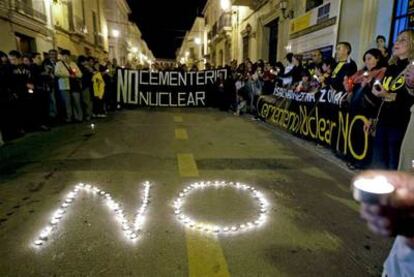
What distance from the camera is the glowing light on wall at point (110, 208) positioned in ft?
9.83

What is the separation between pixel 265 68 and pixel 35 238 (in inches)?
370

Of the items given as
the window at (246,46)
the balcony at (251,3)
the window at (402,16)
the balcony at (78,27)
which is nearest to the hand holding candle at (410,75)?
the window at (402,16)

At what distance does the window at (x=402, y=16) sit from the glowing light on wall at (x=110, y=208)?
723cm

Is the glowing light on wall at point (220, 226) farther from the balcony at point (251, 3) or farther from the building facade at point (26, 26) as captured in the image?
the balcony at point (251, 3)

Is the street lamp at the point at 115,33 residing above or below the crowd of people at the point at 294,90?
above

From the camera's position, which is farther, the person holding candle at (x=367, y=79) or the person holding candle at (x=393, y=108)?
the person holding candle at (x=367, y=79)

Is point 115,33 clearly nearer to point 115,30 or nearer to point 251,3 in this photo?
point 115,30

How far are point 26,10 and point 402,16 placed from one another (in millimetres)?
15178

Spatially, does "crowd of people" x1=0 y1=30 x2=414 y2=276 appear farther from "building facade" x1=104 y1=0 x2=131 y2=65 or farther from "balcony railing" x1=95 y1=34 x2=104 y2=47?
"building facade" x1=104 y1=0 x2=131 y2=65

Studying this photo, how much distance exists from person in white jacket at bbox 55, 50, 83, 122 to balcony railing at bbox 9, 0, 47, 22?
22.0 feet

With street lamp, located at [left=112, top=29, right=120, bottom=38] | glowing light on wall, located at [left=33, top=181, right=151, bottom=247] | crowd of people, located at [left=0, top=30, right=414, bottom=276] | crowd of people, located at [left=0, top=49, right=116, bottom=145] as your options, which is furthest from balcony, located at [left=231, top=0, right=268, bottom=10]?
street lamp, located at [left=112, top=29, right=120, bottom=38]

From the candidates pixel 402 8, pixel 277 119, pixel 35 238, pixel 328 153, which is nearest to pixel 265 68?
pixel 277 119

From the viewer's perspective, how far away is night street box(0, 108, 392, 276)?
2.58 m

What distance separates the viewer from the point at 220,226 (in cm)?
320
